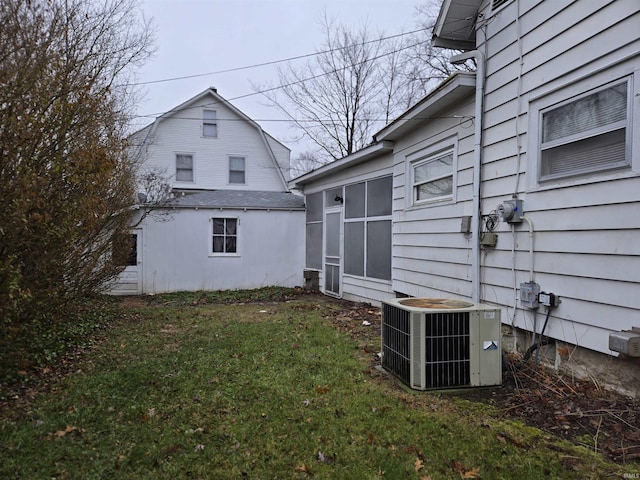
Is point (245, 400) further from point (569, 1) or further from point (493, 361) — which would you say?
point (569, 1)

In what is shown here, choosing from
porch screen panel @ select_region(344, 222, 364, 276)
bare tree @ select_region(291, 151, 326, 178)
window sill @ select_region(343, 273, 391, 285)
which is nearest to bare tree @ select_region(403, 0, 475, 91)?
bare tree @ select_region(291, 151, 326, 178)

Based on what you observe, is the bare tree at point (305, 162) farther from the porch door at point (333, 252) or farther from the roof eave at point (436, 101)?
the roof eave at point (436, 101)

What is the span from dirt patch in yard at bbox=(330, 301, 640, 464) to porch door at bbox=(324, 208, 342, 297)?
6.06 meters

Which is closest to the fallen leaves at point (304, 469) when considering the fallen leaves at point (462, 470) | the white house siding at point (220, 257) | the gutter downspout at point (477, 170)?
the fallen leaves at point (462, 470)

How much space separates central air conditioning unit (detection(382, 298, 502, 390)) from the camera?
387 centimetres

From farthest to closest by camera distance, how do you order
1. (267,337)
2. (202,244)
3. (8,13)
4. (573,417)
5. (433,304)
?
(202,244) → (267,337) → (433,304) → (8,13) → (573,417)

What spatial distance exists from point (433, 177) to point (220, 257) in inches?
313

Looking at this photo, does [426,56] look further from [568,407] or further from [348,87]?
[568,407]

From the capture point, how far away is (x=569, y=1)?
3916 mm

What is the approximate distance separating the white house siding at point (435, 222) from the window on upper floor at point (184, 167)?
11587mm

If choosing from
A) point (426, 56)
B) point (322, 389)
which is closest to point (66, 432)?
point (322, 389)

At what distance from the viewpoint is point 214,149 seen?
17.4m

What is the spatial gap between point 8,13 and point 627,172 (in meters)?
5.34

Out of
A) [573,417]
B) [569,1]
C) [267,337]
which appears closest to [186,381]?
[267,337]
